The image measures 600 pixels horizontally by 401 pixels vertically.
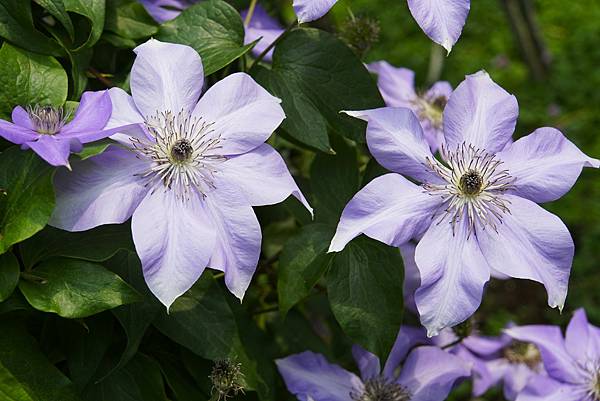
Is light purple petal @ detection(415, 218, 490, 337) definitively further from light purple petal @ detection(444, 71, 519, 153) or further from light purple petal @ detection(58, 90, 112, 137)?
light purple petal @ detection(58, 90, 112, 137)

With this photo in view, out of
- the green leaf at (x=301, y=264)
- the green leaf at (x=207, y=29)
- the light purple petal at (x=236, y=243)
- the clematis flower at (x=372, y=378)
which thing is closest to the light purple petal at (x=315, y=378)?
the clematis flower at (x=372, y=378)

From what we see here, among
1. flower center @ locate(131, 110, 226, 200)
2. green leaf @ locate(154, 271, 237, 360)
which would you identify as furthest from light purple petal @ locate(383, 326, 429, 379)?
flower center @ locate(131, 110, 226, 200)

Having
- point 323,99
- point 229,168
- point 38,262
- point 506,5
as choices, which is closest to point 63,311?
point 38,262

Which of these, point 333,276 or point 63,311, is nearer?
point 63,311

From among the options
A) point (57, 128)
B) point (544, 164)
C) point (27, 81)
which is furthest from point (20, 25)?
point (544, 164)

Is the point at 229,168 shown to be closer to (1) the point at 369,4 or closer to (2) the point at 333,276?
(2) the point at 333,276

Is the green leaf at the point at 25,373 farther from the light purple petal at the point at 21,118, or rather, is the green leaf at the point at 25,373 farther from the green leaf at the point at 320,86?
the green leaf at the point at 320,86

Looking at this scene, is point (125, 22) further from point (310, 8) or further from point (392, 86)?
point (392, 86)
